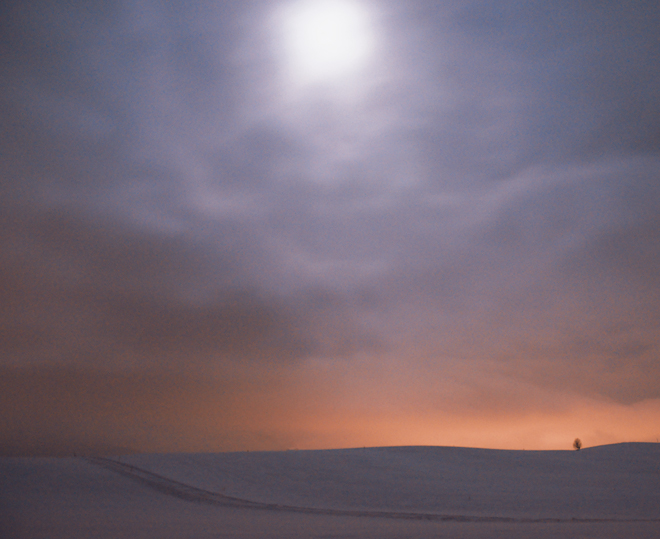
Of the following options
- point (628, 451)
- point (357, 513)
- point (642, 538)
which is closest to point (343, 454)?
point (357, 513)

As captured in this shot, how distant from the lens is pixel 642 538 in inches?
435

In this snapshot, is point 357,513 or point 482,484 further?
point 482,484

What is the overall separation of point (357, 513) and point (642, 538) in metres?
8.48

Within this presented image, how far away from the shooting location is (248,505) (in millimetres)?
17984

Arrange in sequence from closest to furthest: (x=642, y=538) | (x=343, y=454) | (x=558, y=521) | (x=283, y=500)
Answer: (x=642, y=538), (x=558, y=521), (x=283, y=500), (x=343, y=454)

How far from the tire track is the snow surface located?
0.15 ft

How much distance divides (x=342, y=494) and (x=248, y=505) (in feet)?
15.1

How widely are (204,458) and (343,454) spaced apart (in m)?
7.64

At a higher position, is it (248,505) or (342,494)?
(342,494)

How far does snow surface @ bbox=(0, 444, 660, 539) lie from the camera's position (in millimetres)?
12734

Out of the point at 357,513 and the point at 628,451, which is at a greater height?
the point at 628,451

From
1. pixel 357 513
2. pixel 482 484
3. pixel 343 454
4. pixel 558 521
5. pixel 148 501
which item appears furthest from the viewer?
pixel 343 454

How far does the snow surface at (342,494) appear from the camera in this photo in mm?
12734

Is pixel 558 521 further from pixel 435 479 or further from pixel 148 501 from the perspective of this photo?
pixel 148 501
